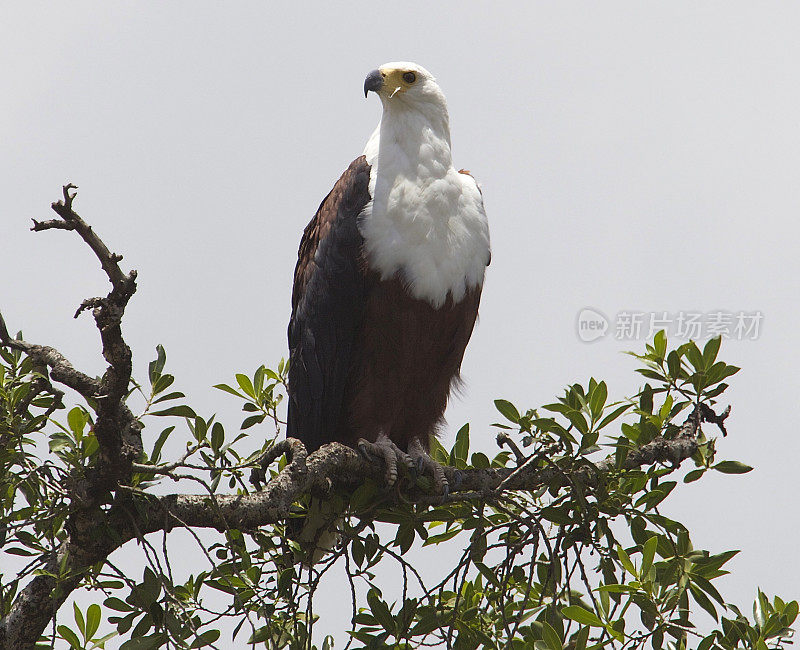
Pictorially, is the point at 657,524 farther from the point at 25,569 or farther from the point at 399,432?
the point at 25,569

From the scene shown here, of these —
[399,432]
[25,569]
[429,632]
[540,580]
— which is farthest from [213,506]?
[399,432]

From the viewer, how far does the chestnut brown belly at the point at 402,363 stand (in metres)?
3.89

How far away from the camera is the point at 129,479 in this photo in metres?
2.61

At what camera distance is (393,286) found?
386 centimetres


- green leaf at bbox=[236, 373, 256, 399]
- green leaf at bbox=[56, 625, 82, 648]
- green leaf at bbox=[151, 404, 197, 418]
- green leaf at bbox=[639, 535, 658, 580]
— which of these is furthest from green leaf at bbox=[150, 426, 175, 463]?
green leaf at bbox=[639, 535, 658, 580]

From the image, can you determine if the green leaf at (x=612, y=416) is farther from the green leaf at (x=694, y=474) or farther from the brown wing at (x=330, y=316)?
the brown wing at (x=330, y=316)

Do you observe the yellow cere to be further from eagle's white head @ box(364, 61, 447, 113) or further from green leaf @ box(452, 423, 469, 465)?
green leaf @ box(452, 423, 469, 465)

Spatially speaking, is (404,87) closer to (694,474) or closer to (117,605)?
(694,474)

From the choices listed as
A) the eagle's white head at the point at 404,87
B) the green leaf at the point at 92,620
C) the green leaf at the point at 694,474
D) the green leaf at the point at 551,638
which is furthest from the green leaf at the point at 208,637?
the eagle's white head at the point at 404,87

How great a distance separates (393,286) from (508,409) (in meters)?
0.98

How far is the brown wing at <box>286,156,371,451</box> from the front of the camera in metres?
3.96

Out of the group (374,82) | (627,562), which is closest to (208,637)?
(627,562)

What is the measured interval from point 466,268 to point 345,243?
0.54m

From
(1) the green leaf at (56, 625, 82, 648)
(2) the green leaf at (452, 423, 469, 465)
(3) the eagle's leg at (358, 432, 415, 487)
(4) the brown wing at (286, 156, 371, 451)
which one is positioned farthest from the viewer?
(4) the brown wing at (286, 156, 371, 451)
